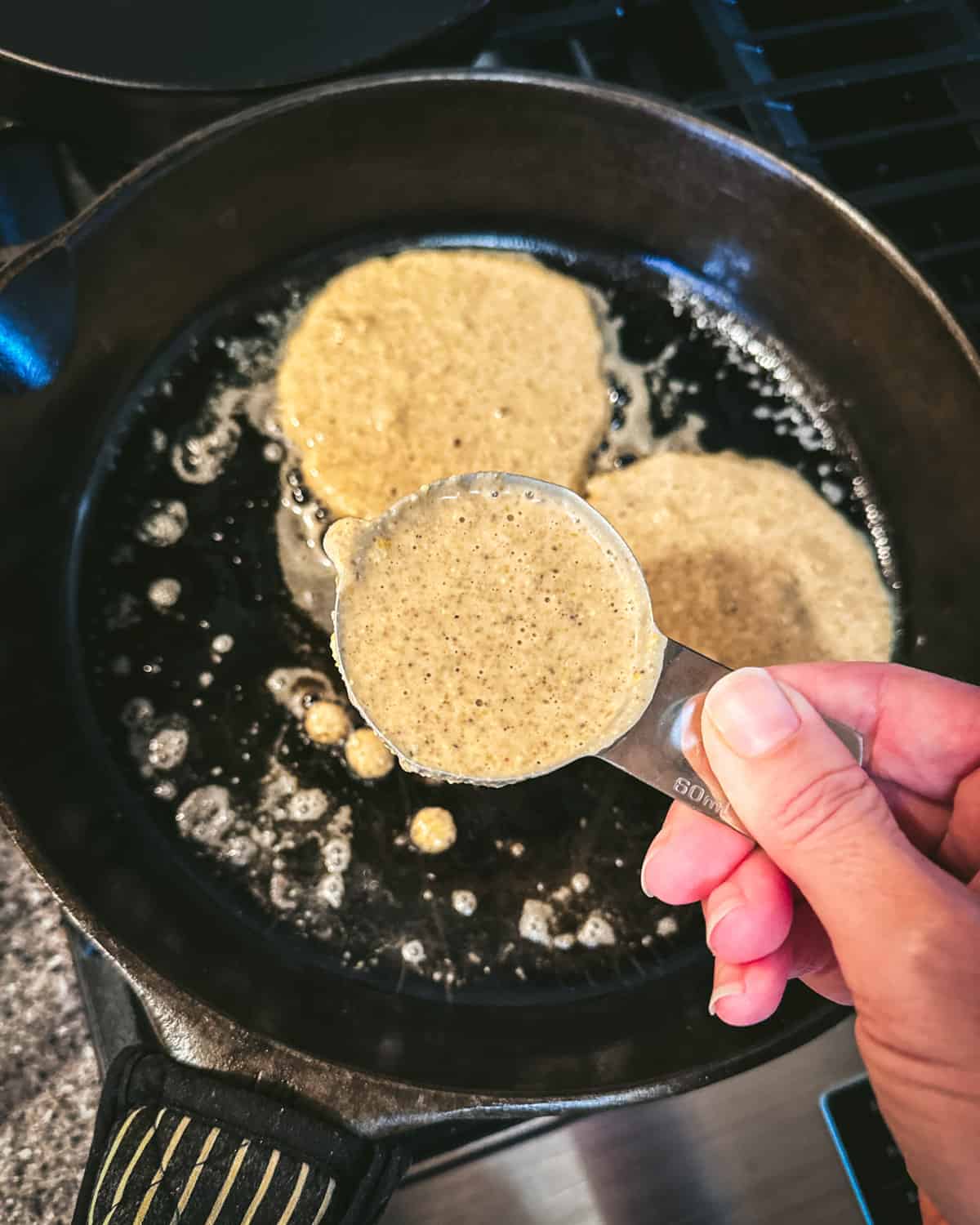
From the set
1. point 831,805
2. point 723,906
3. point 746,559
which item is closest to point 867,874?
point 831,805

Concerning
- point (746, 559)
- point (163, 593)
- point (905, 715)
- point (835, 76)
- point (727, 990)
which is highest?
point (835, 76)

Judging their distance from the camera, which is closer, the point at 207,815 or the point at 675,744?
the point at 675,744

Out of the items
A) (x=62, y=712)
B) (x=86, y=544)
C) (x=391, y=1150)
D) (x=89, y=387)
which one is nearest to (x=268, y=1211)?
(x=391, y=1150)

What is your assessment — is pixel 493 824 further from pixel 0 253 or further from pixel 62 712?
pixel 0 253

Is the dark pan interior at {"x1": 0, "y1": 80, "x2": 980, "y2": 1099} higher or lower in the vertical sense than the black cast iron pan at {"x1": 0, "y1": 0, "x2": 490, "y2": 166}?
lower

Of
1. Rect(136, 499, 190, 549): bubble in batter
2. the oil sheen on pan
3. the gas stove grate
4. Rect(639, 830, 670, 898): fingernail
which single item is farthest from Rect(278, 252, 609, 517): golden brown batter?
Rect(639, 830, 670, 898): fingernail

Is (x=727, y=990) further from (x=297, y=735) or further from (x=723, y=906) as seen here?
(x=297, y=735)

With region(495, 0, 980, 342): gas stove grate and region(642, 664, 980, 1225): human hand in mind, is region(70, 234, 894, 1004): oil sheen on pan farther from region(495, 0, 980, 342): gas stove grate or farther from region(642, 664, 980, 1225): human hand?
region(495, 0, 980, 342): gas stove grate
